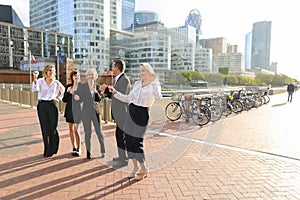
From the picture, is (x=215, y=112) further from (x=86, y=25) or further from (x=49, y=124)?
(x=86, y=25)

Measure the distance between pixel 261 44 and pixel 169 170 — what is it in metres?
111

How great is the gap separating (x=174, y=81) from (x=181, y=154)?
535 centimetres

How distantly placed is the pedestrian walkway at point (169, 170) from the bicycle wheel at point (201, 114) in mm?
1490

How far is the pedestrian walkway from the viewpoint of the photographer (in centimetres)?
305

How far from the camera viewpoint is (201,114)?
7.63 meters

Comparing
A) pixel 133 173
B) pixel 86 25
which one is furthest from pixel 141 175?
pixel 86 25

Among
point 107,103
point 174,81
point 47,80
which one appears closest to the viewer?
point 47,80

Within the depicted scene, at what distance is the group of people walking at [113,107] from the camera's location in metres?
3.31

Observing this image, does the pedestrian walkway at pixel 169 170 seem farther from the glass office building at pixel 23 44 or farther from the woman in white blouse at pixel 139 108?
the glass office building at pixel 23 44

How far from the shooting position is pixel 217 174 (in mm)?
3645

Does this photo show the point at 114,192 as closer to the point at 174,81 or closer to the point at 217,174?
the point at 217,174

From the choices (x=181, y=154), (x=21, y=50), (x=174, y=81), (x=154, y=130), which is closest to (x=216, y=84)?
(x=174, y=81)

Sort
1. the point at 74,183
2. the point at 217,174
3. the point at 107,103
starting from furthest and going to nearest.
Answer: the point at 107,103 < the point at 217,174 < the point at 74,183

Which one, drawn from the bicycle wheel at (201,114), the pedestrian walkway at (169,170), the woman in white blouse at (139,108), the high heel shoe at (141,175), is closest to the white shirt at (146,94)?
the woman in white blouse at (139,108)
